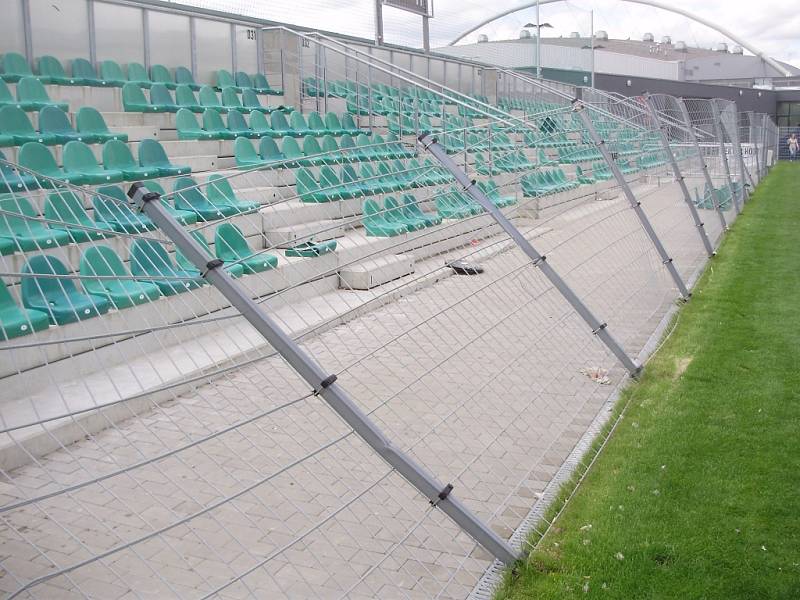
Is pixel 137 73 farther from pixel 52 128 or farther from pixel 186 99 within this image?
pixel 52 128

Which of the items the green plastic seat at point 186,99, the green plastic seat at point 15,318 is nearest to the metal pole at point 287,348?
the green plastic seat at point 15,318

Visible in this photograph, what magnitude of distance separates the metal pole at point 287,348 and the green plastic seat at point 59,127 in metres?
7.31

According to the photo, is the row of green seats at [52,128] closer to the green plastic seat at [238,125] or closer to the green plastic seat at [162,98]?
the green plastic seat at [162,98]

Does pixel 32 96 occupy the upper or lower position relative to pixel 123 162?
Result: upper

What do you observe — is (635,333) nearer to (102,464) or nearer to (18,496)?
(102,464)

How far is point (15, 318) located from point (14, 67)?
7.12 meters

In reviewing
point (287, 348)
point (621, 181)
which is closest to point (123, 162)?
point (621, 181)

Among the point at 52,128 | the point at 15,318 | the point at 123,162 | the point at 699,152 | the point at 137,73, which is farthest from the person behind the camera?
the point at 137,73

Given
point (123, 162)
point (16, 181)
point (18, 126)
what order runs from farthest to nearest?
point (123, 162) → point (18, 126) → point (16, 181)

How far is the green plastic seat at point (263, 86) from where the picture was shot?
15831mm

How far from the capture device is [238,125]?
13.3m

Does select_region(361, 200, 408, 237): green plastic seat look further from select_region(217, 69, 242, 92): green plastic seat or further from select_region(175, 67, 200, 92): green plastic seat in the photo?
select_region(217, 69, 242, 92): green plastic seat

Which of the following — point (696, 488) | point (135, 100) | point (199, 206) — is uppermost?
point (135, 100)

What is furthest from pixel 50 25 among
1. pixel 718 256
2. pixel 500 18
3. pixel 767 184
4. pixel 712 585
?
pixel 500 18
